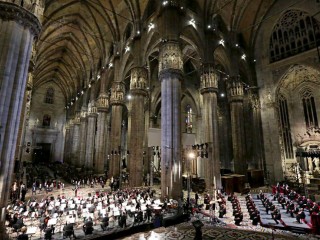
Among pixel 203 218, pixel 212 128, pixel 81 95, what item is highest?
pixel 81 95

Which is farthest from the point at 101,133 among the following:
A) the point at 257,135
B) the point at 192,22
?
the point at 257,135

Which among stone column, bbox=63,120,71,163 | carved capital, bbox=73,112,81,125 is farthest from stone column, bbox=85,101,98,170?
stone column, bbox=63,120,71,163

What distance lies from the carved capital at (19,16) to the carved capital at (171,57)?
7764 mm

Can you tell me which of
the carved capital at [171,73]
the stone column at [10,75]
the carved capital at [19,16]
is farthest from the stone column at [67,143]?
the carved capital at [19,16]

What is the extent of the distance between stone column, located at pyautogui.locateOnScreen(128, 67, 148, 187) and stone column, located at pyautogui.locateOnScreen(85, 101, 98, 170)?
418 inches

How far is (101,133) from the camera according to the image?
23.2 metres

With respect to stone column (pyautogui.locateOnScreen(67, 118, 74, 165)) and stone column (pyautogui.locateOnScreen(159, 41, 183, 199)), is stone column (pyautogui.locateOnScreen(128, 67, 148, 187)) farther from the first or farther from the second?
stone column (pyautogui.locateOnScreen(67, 118, 74, 165))

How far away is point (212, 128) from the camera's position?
50.1 feet

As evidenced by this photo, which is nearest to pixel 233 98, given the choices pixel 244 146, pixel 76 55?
pixel 244 146

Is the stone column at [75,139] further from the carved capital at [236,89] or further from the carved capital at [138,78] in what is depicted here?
the carved capital at [236,89]

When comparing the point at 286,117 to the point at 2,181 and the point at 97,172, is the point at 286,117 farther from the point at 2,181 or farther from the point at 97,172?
the point at 2,181

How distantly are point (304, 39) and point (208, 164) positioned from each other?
1592 cm

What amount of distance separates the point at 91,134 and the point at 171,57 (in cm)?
1741

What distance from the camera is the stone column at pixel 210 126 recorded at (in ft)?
47.6
